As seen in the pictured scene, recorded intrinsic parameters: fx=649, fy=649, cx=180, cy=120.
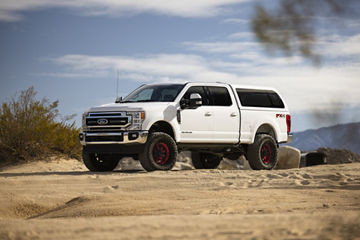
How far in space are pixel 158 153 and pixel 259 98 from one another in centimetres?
343

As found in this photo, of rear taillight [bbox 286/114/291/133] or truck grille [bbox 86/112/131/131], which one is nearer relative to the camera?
truck grille [bbox 86/112/131/131]

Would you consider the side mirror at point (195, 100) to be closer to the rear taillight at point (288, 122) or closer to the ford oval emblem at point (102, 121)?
the ford oval emblem at point (102, 121)

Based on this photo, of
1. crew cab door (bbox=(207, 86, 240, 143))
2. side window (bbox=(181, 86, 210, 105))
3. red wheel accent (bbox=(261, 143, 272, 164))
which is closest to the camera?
side window (bbox=(181, 86, 210, 105))

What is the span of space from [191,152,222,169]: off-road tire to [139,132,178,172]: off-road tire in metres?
3.24

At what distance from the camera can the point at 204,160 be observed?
1742 centimetres

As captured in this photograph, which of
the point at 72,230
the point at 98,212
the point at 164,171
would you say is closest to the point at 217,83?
the point at 164,171

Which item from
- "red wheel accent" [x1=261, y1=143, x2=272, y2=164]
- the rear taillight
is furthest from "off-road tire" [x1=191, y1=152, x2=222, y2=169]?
the rear taillight

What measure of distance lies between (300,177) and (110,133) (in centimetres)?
408

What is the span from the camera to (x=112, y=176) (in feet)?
43.3

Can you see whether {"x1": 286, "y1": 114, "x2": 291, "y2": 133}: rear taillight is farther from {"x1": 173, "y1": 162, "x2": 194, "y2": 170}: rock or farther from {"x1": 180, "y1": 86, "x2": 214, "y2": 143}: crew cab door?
{"x1": 173, "y1": 162, "x2": 194, "y2": 170}: rock

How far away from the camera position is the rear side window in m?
15.7

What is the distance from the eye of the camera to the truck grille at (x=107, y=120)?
1373 cm

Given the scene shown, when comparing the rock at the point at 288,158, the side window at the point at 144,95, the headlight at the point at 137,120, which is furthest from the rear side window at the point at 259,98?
the rock at the point at 288,158

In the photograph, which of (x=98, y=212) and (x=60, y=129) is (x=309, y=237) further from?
(x=60, y=129)
